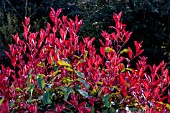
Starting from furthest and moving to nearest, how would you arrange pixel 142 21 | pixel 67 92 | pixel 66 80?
pixel 142 21
pixel 66 80
pixel 67 92

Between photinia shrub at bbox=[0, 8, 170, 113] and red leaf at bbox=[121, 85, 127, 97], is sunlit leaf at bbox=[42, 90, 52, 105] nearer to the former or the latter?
photinia shrub at bbox=[0, 8, 170, 113]

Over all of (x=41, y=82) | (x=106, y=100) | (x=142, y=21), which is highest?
(x=41, y=82)

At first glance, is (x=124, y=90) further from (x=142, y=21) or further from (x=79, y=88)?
(x=142, y=21)

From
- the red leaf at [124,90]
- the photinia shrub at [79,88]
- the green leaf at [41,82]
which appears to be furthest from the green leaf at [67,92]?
the red leaf at [124,90]

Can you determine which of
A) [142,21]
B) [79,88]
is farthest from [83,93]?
[142,21]

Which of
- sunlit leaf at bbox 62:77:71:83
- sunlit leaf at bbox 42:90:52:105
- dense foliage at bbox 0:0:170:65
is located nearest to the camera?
sunlit leaf at bbox 42:90:52:105

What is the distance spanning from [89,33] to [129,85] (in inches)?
150

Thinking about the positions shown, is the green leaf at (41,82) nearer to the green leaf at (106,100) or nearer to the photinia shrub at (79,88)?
the photinia shrub at (79,88)

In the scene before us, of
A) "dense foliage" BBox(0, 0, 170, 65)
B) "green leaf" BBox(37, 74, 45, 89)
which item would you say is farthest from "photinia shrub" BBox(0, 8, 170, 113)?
"dense foliage" BBox(0, 0, 170, 65)

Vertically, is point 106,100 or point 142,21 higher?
point 106,100

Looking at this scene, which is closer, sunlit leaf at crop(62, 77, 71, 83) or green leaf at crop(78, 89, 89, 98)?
green leaf at crop(78, 89, 89, 98)

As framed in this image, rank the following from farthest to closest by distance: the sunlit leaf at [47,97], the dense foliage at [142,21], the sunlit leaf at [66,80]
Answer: the dense foliage at [142,21] < the sunlit leaf at [66,80] < the sunlit leaf at [47,97]

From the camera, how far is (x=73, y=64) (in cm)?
223

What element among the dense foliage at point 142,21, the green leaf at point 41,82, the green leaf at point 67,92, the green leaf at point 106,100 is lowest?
the dense foliage at point 142,21
